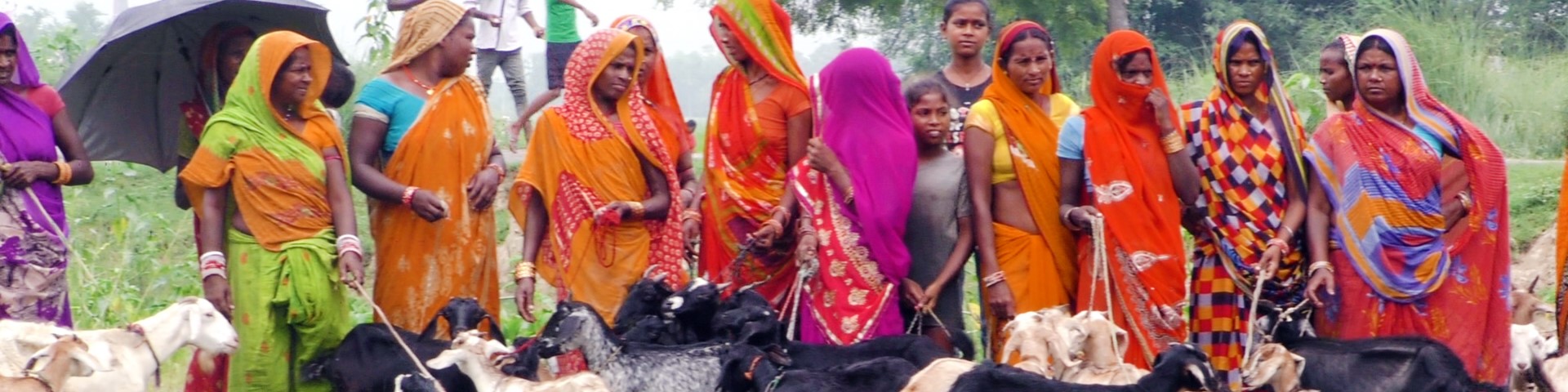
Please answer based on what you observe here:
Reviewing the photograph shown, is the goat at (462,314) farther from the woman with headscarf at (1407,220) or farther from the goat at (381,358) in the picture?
the woman with headscarf at (1407,220)

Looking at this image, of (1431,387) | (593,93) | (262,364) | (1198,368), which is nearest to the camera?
(1198,368)

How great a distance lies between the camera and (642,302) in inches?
255

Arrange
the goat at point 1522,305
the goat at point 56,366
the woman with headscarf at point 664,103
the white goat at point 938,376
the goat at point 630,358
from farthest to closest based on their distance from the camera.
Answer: the goat at point 1522,305 < the woman with headscarf at point 664,103 < the goat at point 630,358 < the white goat at point 938,376 < the goat at point 56,366

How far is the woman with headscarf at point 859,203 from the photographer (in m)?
6.47

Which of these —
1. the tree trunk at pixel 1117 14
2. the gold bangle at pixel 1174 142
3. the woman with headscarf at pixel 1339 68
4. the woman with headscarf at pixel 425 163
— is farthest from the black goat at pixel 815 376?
the tree trunk at pixel 1117 14

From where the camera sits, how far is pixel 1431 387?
589 centimetres

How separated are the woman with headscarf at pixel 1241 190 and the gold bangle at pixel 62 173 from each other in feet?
13.3

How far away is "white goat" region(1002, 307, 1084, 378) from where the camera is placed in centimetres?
592

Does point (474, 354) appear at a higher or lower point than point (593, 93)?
lower

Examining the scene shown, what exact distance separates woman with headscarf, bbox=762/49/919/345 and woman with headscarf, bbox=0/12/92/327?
2697 millimetres

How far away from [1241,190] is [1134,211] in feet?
1.50

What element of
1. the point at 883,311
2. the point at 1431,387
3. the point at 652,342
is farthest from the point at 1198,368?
the point at 652,342

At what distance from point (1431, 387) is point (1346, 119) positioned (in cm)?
107

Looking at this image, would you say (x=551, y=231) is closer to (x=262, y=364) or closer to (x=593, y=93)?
(x=593, y=93)
